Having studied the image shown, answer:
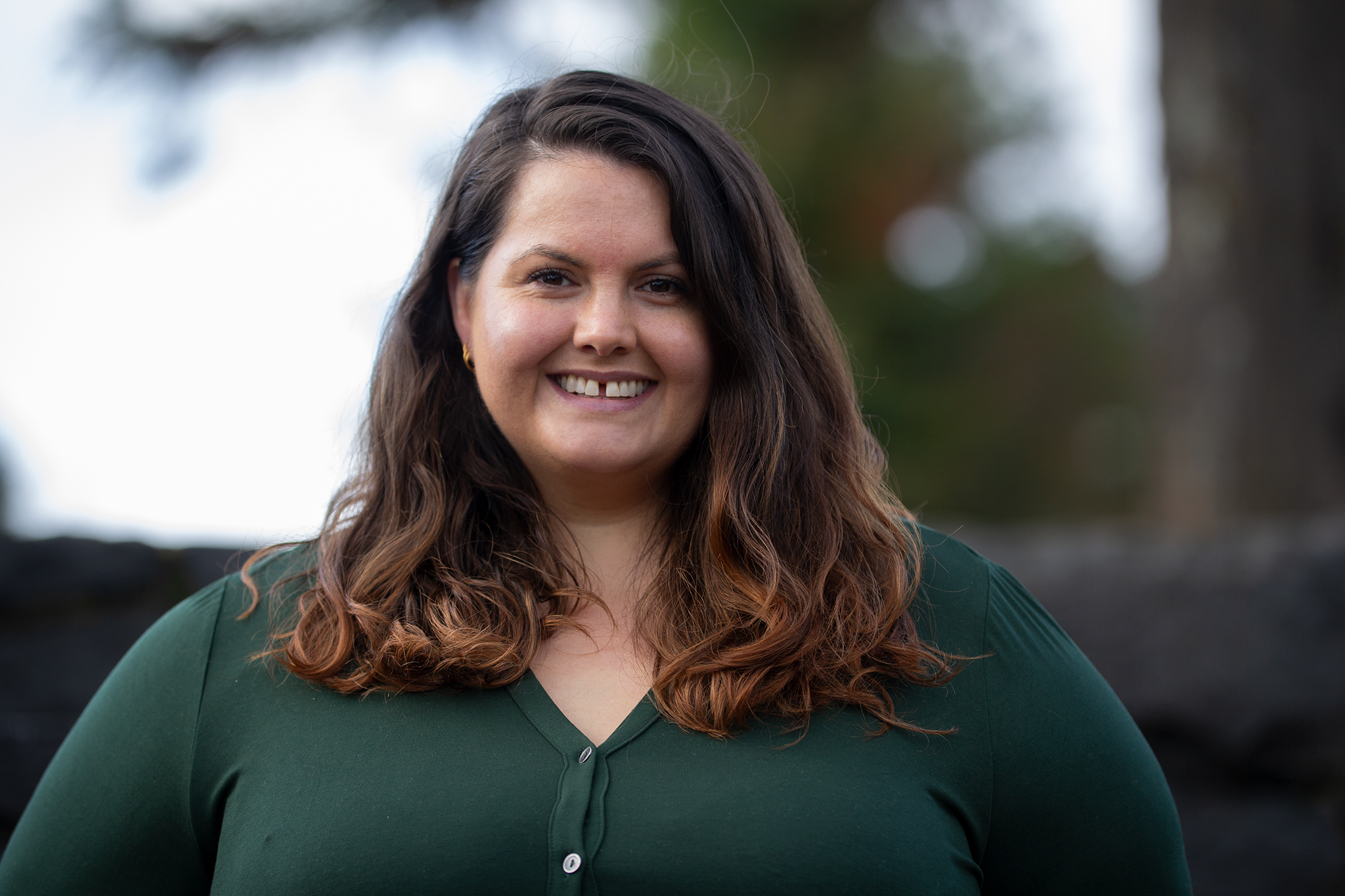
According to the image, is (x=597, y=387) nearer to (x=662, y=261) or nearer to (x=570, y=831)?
(x=662, y=261)

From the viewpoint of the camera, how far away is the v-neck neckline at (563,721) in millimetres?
1432

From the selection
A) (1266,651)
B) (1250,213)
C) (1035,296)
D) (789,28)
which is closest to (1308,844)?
(1266,651)

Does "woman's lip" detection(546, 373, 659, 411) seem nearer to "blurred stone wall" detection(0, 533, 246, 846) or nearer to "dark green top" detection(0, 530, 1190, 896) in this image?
"dark green top" detection(0, 530, 1190, 896)

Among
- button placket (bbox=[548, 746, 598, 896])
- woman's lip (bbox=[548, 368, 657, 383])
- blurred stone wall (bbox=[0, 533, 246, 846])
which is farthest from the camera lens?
blurred stone wall (bbox=[0, 533, 246, 846])

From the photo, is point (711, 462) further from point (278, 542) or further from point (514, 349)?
point (278, 542)

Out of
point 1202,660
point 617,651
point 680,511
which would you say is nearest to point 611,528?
point 680,511

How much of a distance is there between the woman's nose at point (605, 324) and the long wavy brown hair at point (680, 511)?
12 cm

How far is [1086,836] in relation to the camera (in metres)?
1.50

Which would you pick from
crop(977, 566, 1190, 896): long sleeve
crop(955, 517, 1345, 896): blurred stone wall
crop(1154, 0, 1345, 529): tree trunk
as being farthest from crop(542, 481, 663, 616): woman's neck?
crop(1154, 0, 1345, 529): tree trunk

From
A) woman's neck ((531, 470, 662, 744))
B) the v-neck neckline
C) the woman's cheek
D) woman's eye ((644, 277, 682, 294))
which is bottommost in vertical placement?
the v-neck neckline

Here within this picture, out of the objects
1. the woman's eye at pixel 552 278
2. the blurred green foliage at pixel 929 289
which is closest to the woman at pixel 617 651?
the woman's eye at pixel 552 278

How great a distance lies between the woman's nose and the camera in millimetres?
1544

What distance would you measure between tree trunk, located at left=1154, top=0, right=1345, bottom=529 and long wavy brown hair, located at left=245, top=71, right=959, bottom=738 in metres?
2.81

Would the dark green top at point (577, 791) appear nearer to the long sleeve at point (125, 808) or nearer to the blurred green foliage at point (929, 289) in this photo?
the long sleeve at point (125, 808)
